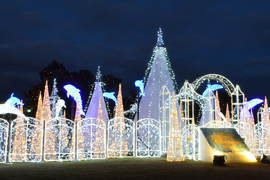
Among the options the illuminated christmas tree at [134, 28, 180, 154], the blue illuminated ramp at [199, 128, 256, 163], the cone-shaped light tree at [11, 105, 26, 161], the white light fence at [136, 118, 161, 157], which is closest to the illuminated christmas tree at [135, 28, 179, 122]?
the illuminated christmas tree at [134, 28, 180, 154]

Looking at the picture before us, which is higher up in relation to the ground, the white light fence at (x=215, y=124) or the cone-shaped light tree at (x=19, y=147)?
the white light fence at (x=215, y=124)

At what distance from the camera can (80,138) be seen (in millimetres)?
16031

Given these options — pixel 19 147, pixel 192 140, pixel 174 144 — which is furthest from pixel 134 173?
pixel 19 147

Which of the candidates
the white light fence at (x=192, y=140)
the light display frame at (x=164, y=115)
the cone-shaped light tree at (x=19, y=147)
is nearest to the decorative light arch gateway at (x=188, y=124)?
the white light fence at (x=192, y=140)

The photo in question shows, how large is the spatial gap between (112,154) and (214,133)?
581cm

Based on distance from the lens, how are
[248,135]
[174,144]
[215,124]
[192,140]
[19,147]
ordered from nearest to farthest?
[174,144], [19,147], [192,140], [215,124], [248,135]

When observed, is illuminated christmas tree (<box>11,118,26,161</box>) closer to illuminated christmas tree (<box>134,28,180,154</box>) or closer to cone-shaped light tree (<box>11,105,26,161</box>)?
cone-shaped light tree (<box>11,105,26,161</box>)

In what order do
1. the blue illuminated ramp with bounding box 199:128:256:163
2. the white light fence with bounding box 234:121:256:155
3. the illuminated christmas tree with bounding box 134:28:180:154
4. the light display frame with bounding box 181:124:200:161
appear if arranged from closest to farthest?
1. the blue illuminated ramp with bounding box 199:128:256:163
2. the light display frame with bounding box 181:124:200:161
3. the white light fence with bounding box 234:121:256:155
4. the illuminated christmas tree with bounding box 134:28:180:154

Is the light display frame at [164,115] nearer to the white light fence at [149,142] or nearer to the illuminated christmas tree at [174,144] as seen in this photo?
the white light fence at [149,142]

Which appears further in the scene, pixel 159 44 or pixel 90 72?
pixel 90 72

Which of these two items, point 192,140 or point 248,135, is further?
point 248,135

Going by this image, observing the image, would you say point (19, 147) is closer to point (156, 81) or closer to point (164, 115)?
point (164, 115)

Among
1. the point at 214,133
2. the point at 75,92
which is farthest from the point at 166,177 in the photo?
the point at 75,92

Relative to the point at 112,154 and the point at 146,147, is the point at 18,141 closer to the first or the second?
the point at 112,154
